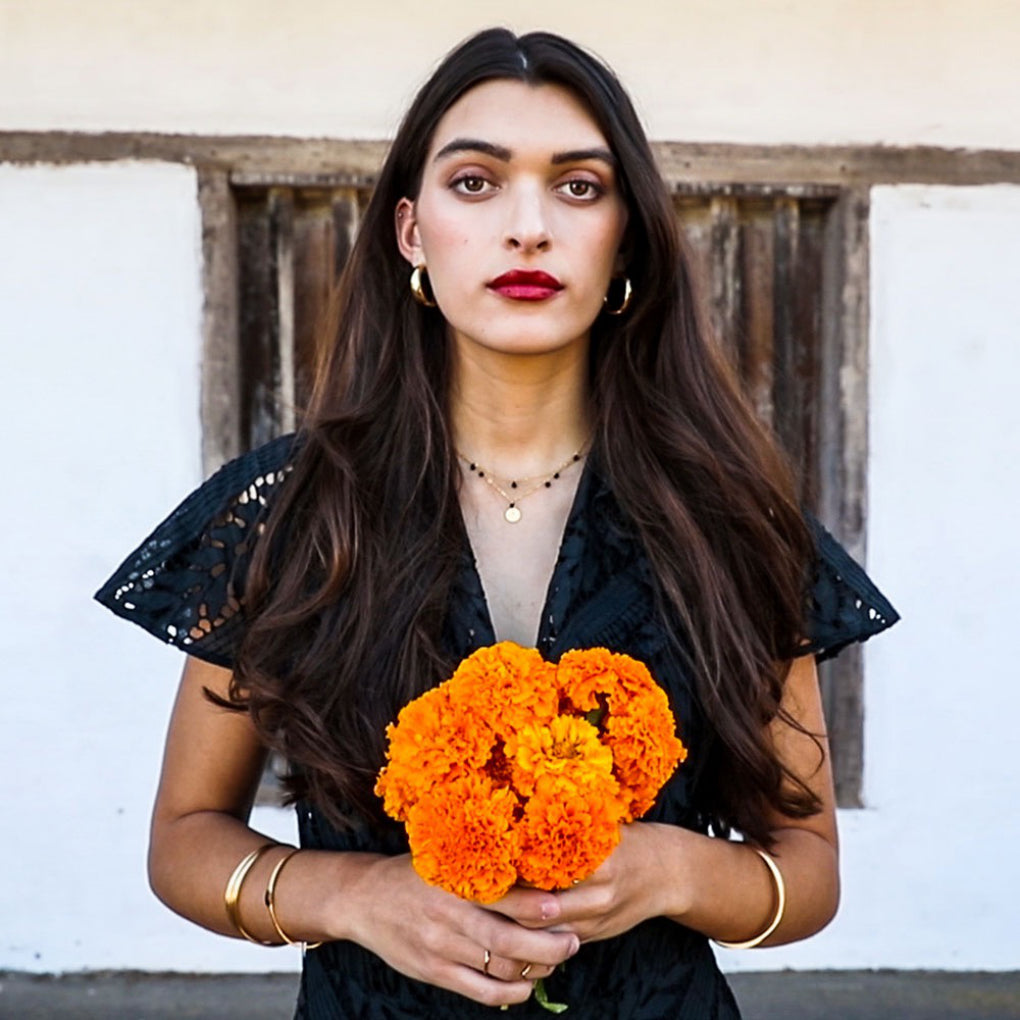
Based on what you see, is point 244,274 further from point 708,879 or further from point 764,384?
point 708,879

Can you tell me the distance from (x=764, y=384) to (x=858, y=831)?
4.34 feet

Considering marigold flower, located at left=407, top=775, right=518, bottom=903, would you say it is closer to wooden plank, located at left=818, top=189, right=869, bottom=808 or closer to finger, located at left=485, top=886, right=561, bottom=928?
finger, located at left=485, top=886, right=561, bottom=928

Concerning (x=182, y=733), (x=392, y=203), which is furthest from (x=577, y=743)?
(x=392, y=203)

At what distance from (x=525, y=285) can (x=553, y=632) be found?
1.56 ft

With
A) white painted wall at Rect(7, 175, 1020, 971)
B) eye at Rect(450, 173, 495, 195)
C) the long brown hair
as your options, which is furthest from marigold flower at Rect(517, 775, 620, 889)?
white painted wall at Rect(7, 175, 1020, 971)

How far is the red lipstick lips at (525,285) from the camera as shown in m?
2.05

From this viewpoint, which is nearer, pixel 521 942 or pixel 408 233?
pixel 521 942

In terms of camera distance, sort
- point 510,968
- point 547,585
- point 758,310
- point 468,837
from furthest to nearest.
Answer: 1. point 758,310
2. point 547,585
3. point 510,968
4. point 468,837

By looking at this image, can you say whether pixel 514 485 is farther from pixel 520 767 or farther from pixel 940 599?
pixel 940 599

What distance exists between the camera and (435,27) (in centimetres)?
420

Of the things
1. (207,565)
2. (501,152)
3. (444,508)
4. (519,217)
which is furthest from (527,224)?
(207,565)

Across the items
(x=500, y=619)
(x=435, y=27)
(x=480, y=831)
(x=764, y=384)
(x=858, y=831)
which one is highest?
(x=435, y=27)

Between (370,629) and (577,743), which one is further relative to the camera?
(370,629)

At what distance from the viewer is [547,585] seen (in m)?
2.21
